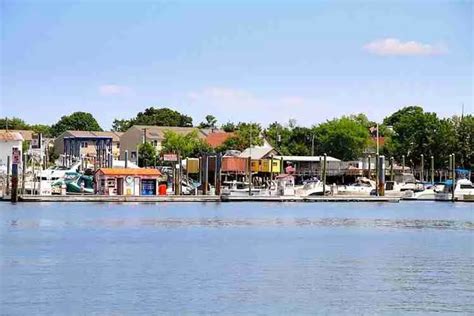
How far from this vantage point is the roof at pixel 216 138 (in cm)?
14762

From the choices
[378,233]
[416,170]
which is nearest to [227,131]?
[416,170]

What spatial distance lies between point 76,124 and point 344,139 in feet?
213

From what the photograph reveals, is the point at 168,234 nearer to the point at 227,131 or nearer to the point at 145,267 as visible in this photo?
the point at 145,267

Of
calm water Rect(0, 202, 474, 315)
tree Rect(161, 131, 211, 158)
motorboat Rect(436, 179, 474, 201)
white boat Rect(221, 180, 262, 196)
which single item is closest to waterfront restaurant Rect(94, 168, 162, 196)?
white boat Rect(221, 180, 262, 196)

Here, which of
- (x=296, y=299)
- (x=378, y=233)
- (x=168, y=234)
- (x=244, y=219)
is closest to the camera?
(x=296, y=299)

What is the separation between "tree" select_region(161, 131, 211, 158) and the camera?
134 metres

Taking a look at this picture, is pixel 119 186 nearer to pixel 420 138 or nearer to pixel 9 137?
pixel 9 137

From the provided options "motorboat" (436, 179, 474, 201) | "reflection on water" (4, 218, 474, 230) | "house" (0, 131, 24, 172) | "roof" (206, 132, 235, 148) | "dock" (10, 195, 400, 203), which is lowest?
"reflection on water" (4, 218, 474, 230)

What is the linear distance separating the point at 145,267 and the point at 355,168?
315 feet

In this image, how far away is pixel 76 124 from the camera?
626 feet

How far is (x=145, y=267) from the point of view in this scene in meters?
37.1

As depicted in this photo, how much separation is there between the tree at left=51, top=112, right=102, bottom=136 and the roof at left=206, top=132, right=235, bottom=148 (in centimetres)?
4154

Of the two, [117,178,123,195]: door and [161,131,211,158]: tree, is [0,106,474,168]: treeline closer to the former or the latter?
[161,131,211,158]: tree

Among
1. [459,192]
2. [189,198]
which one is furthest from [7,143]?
[459,192]
